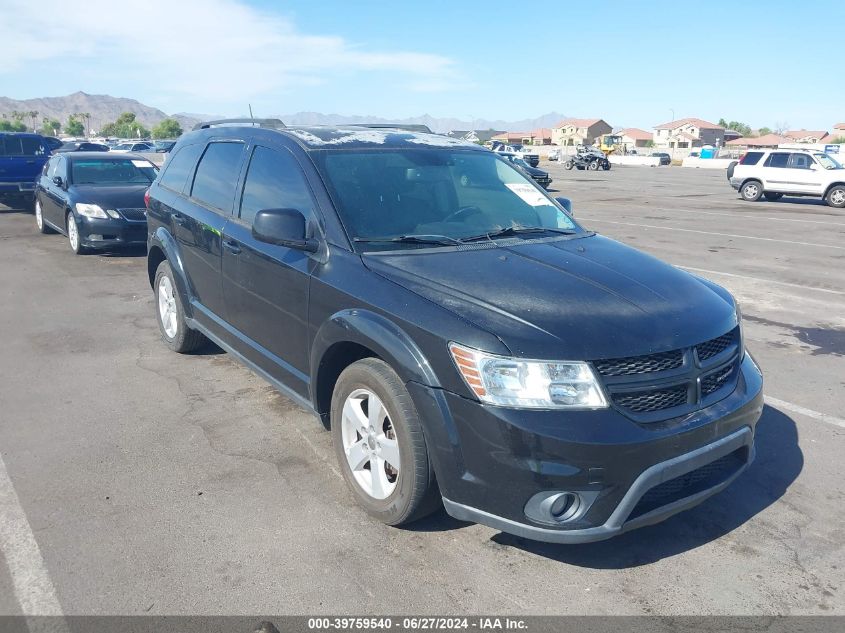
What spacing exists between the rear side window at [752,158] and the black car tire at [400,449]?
23189mm

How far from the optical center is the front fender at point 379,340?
10.0ft

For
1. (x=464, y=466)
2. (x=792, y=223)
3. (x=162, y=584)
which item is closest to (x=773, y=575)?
(x=464, y=466)

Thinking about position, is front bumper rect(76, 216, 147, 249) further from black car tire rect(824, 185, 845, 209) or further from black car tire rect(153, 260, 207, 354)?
black car tire rect(824, 185, 845, 209)

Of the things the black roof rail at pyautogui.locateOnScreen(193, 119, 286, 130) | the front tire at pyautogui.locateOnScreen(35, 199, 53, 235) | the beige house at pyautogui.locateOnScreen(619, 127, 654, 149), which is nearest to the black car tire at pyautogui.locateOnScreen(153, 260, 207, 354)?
the black roof rail at pyautogui.locateOnScreen(193, 119, 286, 130)

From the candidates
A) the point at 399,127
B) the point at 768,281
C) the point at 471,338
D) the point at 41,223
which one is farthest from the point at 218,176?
the point at 41,223

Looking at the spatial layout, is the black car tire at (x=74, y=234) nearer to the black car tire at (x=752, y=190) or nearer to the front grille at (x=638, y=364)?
the front grille at (x=638, y=364)

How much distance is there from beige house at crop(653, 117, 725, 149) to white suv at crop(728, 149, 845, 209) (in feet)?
Result: 376

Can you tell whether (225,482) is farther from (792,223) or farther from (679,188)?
(679,188)

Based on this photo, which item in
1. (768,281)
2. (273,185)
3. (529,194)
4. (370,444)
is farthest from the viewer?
(768,281)

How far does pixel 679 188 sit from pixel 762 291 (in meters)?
22.8

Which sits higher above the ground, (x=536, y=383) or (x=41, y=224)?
(x=536, y=383)

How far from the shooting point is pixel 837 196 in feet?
69.5

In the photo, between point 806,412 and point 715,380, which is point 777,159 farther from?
point 715,380

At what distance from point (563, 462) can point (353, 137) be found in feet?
8.49
